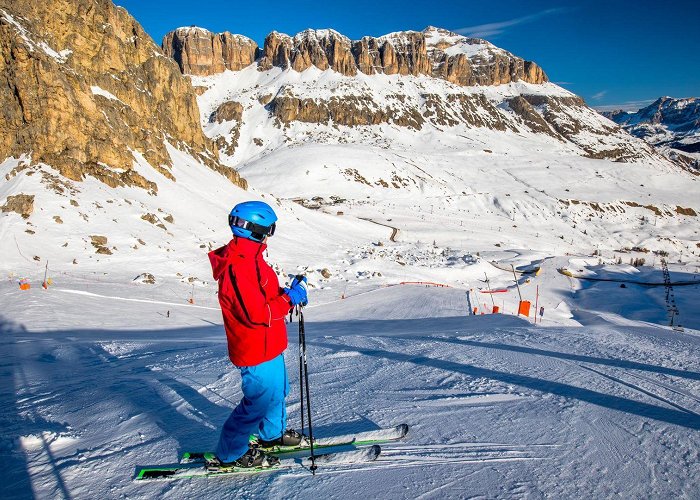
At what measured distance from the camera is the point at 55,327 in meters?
9.59

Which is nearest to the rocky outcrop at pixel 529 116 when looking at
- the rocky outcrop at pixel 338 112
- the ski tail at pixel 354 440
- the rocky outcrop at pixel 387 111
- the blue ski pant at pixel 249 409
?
the rocky outcrop at pixel 387 111

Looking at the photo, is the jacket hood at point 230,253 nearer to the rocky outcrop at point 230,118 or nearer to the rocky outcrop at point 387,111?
the rocky outcrop at point 230,118

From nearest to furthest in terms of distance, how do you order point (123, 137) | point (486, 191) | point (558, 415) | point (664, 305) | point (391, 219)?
point (558, 415) → point (664, 305) → point (123, 137) → point (391, 219) → point (486, 191)

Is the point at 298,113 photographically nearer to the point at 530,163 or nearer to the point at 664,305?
the point at 530,163

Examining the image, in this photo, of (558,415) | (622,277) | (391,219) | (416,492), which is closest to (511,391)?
(558,415)

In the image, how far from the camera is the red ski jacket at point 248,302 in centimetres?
299

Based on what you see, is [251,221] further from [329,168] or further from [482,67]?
[482,67]

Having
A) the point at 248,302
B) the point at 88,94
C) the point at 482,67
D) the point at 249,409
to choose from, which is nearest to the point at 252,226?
the point at 248,302

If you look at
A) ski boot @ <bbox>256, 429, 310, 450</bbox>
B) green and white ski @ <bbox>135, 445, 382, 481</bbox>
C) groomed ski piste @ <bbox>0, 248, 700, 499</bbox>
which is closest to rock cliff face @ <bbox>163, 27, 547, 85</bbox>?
groomed ski piste @ <bbox>0, 248, 700, 499</bbox>

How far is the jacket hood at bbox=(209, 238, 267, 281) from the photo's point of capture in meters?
2.99

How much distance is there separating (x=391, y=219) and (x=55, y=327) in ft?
140

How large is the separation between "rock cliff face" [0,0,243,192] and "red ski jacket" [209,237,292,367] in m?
26.3

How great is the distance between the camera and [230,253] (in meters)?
3.00

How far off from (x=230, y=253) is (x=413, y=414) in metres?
2.50
